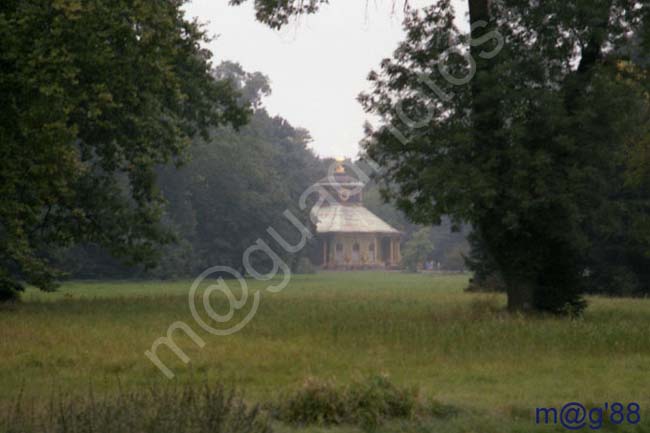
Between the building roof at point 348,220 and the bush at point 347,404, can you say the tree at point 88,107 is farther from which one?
the building roof at point 348,220

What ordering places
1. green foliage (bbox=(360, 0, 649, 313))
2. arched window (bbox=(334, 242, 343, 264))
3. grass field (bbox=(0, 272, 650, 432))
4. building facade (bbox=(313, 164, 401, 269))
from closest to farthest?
grass field (bbox=(0, 272, 650, 432)) → green foliage (bbox=(360, 0, 649, 313)) → building facade (bbox=(313, 164, 401, 269)) → arched window (bbox=(334, 242, 343, 264))

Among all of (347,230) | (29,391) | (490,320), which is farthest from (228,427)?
(347,230)

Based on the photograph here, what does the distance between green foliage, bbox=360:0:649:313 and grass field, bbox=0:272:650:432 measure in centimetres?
212

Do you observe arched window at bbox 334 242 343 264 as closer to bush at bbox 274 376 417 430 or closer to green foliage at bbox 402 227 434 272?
green foliage at bbox 402 227 434 272

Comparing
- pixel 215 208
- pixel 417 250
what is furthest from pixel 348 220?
pixel 215 208

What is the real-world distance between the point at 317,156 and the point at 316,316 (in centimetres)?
10285

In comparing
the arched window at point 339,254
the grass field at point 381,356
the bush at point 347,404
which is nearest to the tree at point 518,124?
the grass field at point 381,356

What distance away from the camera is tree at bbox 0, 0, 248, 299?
11.8 m

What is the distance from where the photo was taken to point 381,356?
49.5 ft

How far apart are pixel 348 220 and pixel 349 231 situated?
2951mm

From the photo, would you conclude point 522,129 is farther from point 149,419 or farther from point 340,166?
point 340,166

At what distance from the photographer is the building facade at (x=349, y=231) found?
9644 cm

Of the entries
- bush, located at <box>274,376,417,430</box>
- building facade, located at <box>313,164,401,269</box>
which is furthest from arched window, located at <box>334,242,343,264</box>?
bush, located at <box>274,376,417,430</box>

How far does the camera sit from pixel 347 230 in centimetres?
9481
